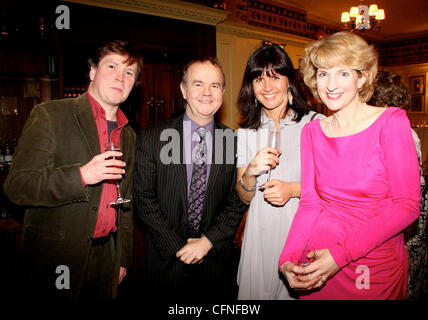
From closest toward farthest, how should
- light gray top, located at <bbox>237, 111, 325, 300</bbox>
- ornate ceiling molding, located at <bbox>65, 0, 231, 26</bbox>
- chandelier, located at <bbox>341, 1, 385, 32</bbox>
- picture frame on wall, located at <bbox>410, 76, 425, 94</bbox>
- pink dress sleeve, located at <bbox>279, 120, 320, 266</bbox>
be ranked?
1. pink dress sleeve, located at <bbox>279, 120, 320, 266</bbox>
2. light gray top, located at <bbox>237, 111, 325, 300</bbox>
3. ornate ceiling molding, located at <bbox>65, 0, 231, 26</bbox>
4. chandelier, located at <bbox>341, 1, 385, 32</bbox>
5. picture frame on wall, located at <bbox>410, 76, 425, 94</bbox>

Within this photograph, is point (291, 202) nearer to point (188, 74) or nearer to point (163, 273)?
point (163, 273)

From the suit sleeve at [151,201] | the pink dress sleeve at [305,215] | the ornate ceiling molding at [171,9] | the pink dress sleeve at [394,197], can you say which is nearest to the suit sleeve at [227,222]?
the suit sleeve at [151,201]

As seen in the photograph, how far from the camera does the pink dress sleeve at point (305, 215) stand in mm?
1365

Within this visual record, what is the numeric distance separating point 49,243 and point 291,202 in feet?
4.47

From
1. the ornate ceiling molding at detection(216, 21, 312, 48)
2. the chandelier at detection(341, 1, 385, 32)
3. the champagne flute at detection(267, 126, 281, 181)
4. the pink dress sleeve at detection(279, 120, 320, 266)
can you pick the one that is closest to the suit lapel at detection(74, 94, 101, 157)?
the champagne flute at detection(267, 126, 281, 181)

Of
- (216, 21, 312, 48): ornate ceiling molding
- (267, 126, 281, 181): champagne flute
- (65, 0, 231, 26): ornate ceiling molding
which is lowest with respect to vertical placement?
(267, 126, 281, 181): champagne flute

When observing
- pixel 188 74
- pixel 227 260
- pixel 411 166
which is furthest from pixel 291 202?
pixel 188 74

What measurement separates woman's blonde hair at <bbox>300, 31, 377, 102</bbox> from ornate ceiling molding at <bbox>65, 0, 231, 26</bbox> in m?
3.98

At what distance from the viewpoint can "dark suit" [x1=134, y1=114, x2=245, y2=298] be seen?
65.6 inches

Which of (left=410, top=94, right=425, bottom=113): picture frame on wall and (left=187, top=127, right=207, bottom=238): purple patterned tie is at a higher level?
(left=410, top=94, right=425, bottom=113): picture frame on wall

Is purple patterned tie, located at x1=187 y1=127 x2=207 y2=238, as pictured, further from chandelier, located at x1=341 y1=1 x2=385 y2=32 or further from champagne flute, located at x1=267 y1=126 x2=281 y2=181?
chandelier, located at x1=341 y1=1 x2=385 y2=32

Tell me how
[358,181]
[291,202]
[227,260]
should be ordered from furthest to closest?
[227,260] < [291,202] < [358,181]

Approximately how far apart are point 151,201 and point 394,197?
4.01ft

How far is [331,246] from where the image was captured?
50.8 inches
